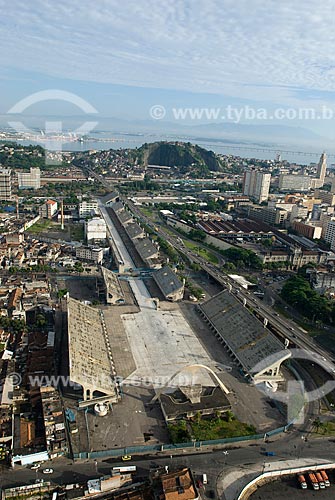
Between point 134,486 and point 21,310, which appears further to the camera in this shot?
point 21,310

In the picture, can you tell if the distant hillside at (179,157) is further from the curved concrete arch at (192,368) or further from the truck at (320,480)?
the truck at (320,480)

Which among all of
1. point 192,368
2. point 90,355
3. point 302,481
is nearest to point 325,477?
point 302,481

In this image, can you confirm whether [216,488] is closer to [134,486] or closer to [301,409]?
[134,486]

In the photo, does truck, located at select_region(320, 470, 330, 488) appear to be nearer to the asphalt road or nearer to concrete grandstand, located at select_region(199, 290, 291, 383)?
the asphalt road

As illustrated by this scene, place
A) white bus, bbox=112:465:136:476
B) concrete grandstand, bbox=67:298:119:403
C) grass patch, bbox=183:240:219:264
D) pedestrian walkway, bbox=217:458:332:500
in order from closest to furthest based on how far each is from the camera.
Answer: pedestrian walkway, bbox=217:458:332:500, white bus, bbox=112:465:136:476, concrete grandstand, bbox=67:298:119:403, grass patch, bbox=183:240:219:264

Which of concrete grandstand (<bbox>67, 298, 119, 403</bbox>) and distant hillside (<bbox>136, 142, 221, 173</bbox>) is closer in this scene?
concrete grandstand (<bbox>67, 298, 119, 403</bbox>)

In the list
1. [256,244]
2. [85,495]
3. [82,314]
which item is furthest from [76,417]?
[256,244]

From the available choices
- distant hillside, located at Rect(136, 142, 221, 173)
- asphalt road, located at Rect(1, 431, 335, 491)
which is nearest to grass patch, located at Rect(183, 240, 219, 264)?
asphalt road, located at Rect(1, 431, 335, 491)
